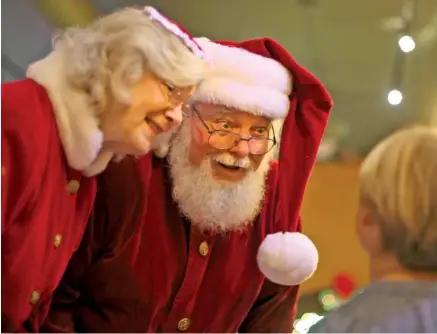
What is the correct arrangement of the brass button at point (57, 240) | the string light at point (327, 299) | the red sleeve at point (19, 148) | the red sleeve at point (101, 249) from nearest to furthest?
the red sleeve at point (19, 148)
the brass button at point (57, 240)
the red sleeve at point (101, 249)
the string light at point (327, 299)

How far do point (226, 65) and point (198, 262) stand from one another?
0.36 meters

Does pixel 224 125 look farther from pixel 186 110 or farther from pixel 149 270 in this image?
pixel 149 270

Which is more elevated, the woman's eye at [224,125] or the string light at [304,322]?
the woman's eye at [224,125]

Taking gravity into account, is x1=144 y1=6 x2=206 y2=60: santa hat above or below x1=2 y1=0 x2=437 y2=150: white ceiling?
below

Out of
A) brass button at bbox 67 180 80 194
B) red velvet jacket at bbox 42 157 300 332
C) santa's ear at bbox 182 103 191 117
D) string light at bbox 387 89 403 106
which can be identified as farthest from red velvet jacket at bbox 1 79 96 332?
string light at bbox 387 89 403 106

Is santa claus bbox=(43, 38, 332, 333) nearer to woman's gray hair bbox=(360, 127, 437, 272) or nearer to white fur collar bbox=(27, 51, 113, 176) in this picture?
white fur collar bbox=(27, 51, 113, 176)

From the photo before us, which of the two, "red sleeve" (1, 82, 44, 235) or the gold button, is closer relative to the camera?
"red sleeve" (1, 82, 44, 235)

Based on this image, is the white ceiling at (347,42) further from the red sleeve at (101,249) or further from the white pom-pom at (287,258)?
the red sleeve at (101,249)

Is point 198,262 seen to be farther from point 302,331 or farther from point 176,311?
point 302,331

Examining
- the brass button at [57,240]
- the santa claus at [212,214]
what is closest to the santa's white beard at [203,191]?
the santa claus at [212,214]

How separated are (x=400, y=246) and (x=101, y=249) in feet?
1.66

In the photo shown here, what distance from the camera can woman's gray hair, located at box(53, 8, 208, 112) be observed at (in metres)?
0.91

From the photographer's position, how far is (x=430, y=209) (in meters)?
0.86

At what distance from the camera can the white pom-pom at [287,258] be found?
120 centimetres
